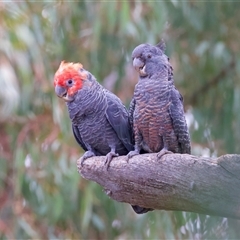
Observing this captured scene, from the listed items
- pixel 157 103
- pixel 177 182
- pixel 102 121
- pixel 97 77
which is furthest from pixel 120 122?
pixel 97 77

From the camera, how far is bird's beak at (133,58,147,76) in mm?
1762

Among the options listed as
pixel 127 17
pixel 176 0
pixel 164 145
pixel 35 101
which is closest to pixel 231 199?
pixel 164 145

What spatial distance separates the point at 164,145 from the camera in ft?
5.93

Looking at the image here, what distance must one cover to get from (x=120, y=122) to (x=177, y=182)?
474 mm

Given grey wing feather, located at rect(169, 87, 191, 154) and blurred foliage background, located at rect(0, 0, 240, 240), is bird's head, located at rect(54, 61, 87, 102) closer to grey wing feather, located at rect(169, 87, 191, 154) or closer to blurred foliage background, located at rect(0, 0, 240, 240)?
grey wing feather, located at rect(169, 87, 191, 154)

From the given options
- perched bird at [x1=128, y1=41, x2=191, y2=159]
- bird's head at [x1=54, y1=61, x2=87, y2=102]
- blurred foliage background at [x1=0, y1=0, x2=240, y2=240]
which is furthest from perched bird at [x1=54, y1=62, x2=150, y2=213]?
blurred foliage background at [x1=0, y1=0, x2=240, y2=240]

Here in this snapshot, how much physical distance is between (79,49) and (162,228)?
1089mm

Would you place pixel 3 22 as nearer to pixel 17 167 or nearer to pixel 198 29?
pixel 17 167

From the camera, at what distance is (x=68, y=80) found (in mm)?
1857

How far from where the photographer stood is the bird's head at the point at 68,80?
1837 millimetres

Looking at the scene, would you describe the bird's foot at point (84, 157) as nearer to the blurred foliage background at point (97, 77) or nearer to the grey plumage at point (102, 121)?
the grey plumage at point (102, 121)

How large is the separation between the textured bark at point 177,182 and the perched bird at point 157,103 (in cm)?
12

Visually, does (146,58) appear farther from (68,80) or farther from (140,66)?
(68,80)

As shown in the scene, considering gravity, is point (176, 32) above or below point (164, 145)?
above
